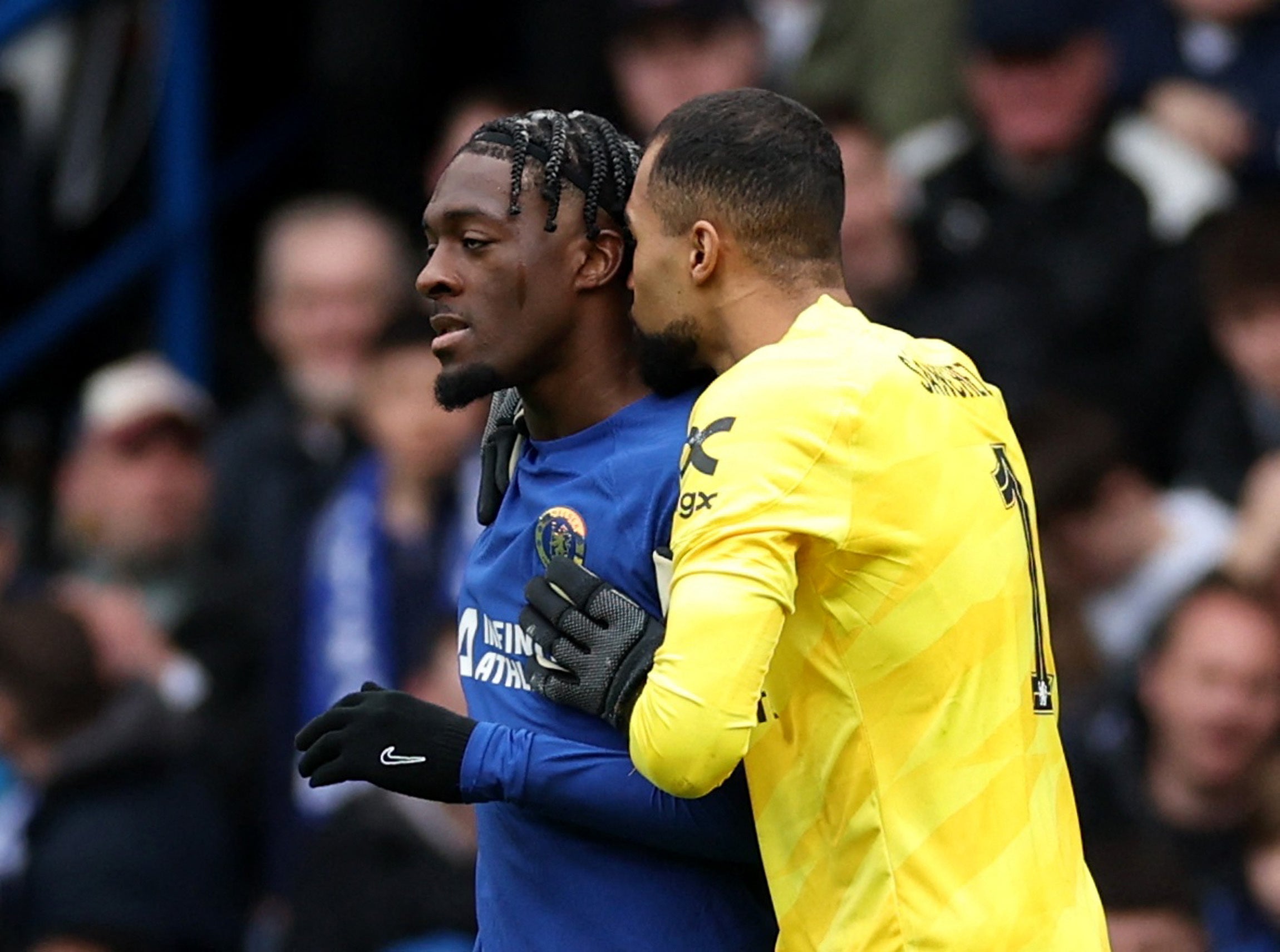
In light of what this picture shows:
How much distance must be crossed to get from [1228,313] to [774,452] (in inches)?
136

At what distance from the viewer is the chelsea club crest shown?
10.5 feet

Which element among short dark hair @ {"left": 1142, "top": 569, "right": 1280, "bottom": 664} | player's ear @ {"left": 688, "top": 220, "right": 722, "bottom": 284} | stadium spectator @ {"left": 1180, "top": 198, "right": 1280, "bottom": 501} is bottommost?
short dark hair @ {"left": 1142, "top": 569, "right": 1280, "bottom": 664}

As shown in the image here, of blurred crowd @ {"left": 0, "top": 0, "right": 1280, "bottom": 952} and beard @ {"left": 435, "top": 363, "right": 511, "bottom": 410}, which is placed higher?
beard @ {"left": 435, "top": 363, "right": 511, "bottom": 410}

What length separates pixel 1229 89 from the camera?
664cm

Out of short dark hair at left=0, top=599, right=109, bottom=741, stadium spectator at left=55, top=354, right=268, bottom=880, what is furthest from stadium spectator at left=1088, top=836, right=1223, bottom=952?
short dark hair at left=0, top=599, right=109, bottom=741

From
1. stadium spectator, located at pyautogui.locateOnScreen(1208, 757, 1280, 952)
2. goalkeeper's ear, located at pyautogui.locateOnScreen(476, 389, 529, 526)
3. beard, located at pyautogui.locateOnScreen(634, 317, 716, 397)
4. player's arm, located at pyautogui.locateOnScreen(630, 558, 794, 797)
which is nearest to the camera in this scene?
player's arm, located at pyautogui.locateOnScreen(630, 558, 794, 797)

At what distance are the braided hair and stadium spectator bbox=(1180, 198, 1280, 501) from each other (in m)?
3.01

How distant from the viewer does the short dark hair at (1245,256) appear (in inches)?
236

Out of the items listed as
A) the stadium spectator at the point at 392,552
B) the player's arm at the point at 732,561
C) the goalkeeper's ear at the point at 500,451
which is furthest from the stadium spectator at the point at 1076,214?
the player's arm at the point at 732,561

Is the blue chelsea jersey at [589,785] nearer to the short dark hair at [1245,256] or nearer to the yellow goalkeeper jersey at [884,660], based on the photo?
the yellow goalkeeper jersey at [884,660]

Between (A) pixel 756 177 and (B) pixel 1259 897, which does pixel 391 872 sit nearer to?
(B) pixel 1259 897

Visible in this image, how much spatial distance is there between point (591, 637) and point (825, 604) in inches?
11.7

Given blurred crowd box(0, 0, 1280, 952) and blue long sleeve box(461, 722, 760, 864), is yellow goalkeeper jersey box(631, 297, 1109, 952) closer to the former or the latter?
blue long sleeve box(461, 722, 760, 864)

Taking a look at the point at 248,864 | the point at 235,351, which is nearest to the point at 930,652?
the point at 248,864
